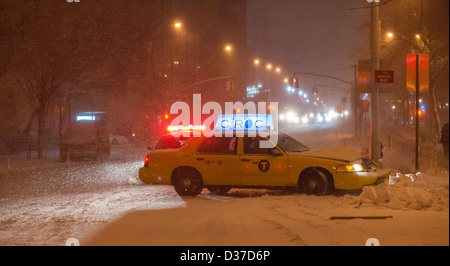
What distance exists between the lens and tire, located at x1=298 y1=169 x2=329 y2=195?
11.1 metres

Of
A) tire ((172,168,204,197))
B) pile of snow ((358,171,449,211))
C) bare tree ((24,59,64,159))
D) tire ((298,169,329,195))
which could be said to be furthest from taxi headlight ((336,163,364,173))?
bare tree ((24,59,64,159))

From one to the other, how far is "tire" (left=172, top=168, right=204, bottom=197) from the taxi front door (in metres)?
1.04

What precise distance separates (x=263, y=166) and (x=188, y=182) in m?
1.79

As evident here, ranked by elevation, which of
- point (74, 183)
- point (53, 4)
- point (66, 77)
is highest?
point (53, 4)

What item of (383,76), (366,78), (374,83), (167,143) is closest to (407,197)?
(383,76)

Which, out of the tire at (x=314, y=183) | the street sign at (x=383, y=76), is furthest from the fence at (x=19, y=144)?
the tire at (x=314, y=183)

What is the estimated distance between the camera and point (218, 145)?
1196 centimetres

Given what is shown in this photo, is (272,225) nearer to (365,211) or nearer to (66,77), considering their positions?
(365,211)

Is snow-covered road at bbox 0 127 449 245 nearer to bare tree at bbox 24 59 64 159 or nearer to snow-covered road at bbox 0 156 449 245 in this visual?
snow-covered road at bbox 0 156 449 245

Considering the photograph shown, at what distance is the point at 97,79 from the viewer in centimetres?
3438

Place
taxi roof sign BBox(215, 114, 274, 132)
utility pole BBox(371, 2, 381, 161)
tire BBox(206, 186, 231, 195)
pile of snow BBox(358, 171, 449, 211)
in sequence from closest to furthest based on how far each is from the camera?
1. pile of snow BBox(358, 171, 449, 211)
2. tire BBox(206, 186, 231, 195)
3. utility pole BBox(371, 2, 381, 161)
4. taxi roof sign BBox(215, 114, 274, 132)

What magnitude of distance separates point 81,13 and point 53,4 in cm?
387

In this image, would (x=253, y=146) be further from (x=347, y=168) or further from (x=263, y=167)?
(x=347, y=168)
